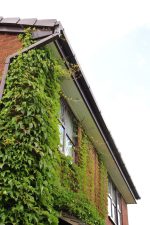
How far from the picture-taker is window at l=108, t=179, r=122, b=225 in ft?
50.1

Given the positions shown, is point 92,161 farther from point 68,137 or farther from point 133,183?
point 133,183

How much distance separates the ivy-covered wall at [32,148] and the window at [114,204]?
5406 mm

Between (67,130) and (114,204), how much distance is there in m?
5.82

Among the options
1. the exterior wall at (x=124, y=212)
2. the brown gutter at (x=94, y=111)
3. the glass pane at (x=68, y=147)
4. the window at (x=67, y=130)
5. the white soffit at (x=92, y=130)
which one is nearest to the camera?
the brown gutter at (x=94, y=111)

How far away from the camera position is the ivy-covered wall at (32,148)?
21.2 ft

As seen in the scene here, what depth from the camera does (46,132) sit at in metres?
7.49

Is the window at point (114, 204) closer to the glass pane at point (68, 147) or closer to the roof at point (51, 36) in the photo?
the glass pane at point (68, 147)

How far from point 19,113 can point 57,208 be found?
7.90ft

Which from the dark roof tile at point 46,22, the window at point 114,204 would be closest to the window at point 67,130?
the dark roof tile at point 46,22

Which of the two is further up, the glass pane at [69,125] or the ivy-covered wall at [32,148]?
the glass pane at [69,125]

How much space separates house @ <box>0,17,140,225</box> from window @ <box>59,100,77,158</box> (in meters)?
0.03

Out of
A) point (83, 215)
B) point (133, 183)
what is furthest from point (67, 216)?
point (133, 183)

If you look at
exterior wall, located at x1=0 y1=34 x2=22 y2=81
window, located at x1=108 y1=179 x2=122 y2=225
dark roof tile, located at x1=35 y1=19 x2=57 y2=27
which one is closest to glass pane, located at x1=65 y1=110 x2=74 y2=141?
exterior wall, located at x1=0 y1=34 x2=22 y2=81

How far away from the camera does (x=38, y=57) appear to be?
844 cm
